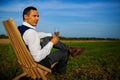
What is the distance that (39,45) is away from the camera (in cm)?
373

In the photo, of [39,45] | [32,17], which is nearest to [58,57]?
[39,45]

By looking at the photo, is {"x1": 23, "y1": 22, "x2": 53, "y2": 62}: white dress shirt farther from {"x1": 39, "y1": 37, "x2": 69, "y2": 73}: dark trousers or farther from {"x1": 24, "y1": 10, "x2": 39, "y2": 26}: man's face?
{"x1": 39, "y1": 37, "x2": 69, "y2": 73}: dark trousers

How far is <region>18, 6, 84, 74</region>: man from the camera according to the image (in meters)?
3.72

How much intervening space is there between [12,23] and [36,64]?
0.69 meters

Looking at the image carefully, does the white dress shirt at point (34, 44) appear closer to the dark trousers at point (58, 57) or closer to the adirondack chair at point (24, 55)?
the adirondack chair at point (24, 55)

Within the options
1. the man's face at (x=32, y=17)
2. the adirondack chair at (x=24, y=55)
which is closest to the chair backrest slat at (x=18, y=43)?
the adirondack chair at (x=24, y=55)

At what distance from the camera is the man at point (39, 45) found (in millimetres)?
3721

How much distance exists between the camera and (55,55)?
14.3 feet

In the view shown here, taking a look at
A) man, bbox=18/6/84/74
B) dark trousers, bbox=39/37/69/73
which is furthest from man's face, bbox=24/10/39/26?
dark trousers, bbox=39/37/69/73

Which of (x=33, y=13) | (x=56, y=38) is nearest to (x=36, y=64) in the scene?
(x=56, y=38)

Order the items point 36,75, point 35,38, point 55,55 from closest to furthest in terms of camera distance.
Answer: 1. point 35,38
2. point 36,75
3. point 55,55

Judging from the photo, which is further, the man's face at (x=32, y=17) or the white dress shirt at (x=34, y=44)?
the man's face at (x=32, y=17)

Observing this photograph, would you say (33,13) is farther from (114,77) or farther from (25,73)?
(114,77)

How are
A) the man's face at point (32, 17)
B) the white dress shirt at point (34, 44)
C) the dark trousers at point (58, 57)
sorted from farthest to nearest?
the dark trousers at point (58, 57)
the man's face at point (32, 17)
the white dress shirt at point (34, 44)
